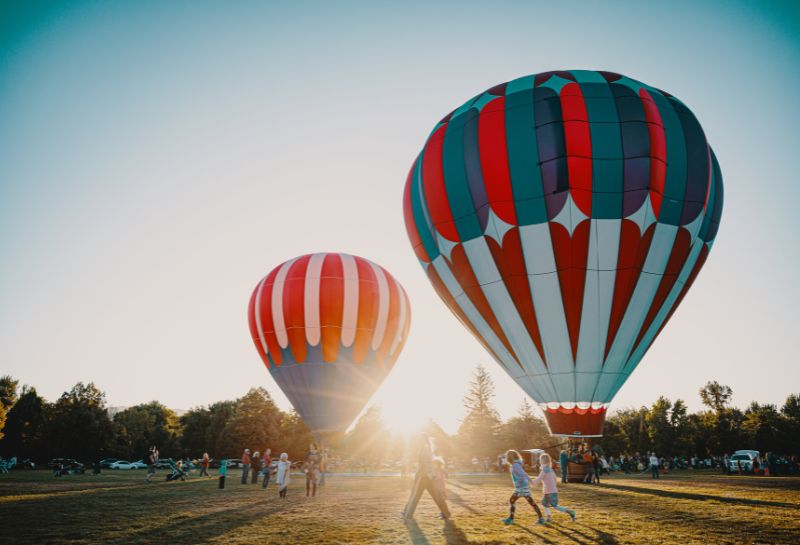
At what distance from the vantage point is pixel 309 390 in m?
19.6

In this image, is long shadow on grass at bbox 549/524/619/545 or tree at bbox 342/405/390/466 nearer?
long shadow on grass at bbox 549/524/619/545

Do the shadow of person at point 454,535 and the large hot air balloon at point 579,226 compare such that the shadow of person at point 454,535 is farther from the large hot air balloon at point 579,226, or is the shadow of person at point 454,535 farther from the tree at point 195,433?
the tree at point 195,433

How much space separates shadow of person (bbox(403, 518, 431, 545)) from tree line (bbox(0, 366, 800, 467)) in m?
41.4

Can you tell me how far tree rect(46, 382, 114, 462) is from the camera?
51.9 metres

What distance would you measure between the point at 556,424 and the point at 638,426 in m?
59.0

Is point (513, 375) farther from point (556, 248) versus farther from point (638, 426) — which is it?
point (638, 426)

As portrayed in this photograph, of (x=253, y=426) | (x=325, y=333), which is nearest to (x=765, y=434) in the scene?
(x=325, y=333)

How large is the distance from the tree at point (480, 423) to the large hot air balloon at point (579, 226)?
4328 centimetres

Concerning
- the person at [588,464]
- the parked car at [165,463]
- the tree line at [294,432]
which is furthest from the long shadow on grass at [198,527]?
the tree line at [294,432]

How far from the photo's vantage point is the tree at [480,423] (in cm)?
5412

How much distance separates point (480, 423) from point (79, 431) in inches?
1747

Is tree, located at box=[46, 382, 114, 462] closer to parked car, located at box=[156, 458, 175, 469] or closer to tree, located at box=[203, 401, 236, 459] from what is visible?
tree, located at box=[203, 401, 236, 459]

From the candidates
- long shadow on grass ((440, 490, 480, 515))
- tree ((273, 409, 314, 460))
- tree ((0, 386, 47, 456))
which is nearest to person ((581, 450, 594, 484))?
long shadow on grass ((440, 490, 480, 515))

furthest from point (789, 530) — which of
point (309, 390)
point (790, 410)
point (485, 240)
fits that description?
point (790, 410)
